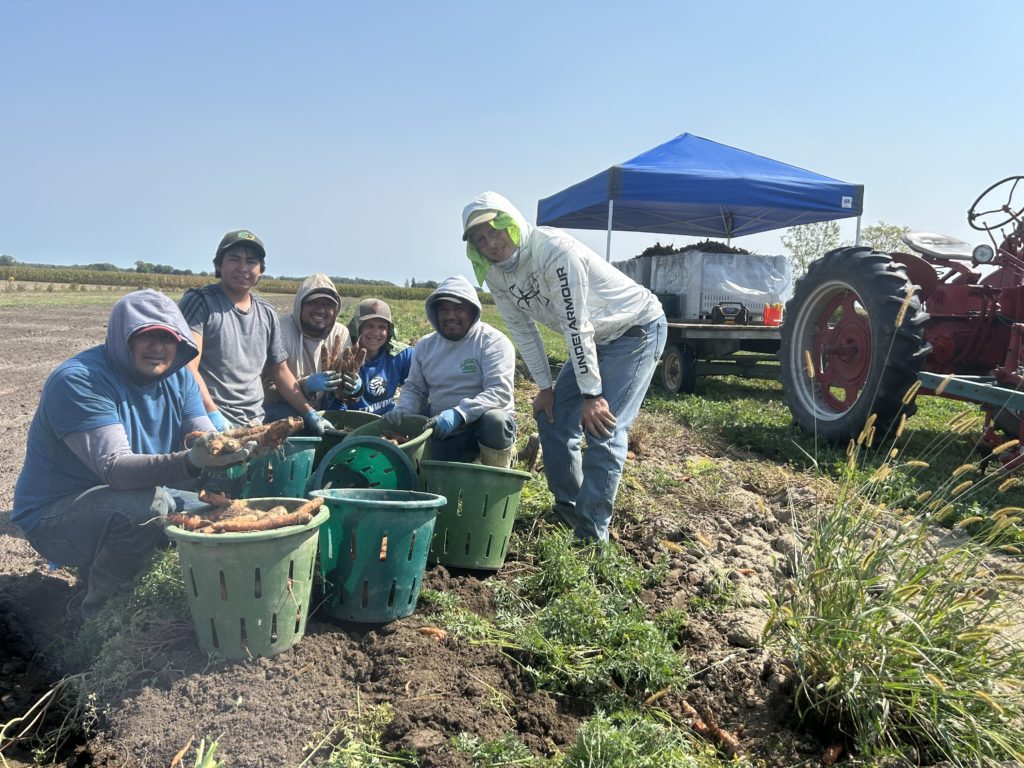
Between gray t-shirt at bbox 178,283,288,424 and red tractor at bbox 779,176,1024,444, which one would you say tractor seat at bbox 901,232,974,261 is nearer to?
red tractor at bbox 779,176,1024,444

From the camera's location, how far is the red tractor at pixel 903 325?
5277 mm

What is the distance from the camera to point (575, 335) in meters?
3.46

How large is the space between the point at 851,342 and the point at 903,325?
0.75 m

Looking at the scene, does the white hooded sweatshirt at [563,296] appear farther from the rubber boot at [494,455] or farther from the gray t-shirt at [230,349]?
the gray t-shirt at [230,349]

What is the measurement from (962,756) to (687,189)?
8856 millimetres

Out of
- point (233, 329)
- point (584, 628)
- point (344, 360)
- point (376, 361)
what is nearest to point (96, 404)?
point (233, 329)

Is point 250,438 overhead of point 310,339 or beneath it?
beneath

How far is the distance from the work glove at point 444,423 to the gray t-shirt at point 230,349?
138 cm

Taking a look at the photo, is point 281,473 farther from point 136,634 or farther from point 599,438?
point 599,438

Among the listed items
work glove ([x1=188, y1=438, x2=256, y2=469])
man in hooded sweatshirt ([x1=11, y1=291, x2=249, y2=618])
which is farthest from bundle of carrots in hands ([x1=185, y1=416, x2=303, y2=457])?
man in hooded sweatshirt ([x1=11, y1=291, x2=249, y2=618])

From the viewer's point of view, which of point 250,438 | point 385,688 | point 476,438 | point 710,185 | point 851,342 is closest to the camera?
point 385,688

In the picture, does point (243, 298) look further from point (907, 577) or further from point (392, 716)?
point (907, 577)

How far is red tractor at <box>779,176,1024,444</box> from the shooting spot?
528 centimetres

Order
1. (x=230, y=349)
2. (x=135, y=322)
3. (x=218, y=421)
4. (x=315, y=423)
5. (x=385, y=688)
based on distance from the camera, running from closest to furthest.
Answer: (x=385, y=688), (x=135, y=322), (x=218, y=421), (x=315, y=423), (x=230, y=349)
